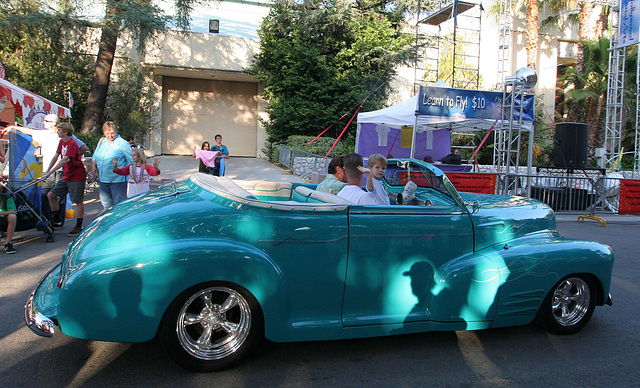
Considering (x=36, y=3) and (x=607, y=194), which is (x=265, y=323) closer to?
(x=607, y=194)

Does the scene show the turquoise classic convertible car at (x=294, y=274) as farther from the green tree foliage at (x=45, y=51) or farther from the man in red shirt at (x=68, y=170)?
the green tree foliage at (x=45, y=51)

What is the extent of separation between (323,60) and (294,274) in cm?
1991

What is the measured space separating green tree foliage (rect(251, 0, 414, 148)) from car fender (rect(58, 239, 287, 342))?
63.4ft

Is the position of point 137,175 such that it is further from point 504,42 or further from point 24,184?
point 504,42

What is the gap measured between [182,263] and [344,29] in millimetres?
21277

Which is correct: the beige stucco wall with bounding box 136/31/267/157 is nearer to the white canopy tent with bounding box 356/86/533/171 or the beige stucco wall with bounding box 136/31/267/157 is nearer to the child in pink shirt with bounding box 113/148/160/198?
the white canopy tent with bounding box 356/86/533/171

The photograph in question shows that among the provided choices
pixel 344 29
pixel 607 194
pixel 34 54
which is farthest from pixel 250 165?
pixel 607 194

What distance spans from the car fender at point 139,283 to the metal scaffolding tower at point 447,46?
17155mm

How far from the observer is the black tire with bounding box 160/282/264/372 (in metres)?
2.74

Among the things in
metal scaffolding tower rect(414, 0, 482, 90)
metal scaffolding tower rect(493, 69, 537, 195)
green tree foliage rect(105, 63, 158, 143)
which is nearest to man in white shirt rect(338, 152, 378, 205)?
metal scaffolding tower rect(493, 69, 537, 195)

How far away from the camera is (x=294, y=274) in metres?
2.96

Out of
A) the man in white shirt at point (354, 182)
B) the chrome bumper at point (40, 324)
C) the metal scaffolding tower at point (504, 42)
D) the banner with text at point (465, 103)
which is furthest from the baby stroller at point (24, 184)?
the metal scaffolding tower at point (504, 42)

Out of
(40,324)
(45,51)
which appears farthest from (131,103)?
(40,324)

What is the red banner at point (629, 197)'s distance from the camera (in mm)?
11266
